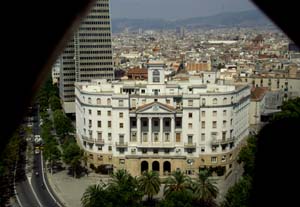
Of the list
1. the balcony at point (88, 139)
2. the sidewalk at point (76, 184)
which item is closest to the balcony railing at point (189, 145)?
the sidewalk at point (76, 184)

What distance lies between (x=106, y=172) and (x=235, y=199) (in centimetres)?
891

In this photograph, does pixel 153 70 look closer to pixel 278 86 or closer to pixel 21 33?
pixel 278 86

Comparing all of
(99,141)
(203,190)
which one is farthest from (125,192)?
(99,141)

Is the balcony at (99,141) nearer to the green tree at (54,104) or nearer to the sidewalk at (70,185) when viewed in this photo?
the sidewalk at (70,185)

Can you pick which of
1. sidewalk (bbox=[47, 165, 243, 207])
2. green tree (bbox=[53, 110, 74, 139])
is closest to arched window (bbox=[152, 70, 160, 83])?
sidewalk (bbox=[47, 165, 243, 207])

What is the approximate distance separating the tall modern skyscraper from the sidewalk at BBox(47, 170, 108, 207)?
13.1 metres

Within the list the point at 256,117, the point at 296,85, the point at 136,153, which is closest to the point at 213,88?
the point at 136,153

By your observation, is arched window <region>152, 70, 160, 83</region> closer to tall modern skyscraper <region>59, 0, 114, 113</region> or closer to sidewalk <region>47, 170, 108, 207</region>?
sidewalk <region>47, 170, 108, 207</region>

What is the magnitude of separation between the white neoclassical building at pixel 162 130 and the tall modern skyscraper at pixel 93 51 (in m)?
11.9

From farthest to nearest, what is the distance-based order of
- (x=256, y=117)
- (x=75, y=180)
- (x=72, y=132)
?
(x=256, y=117) < (x=72, y=132) < (x=75, y=180)

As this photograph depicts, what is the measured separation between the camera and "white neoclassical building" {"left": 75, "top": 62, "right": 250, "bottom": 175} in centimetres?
1988

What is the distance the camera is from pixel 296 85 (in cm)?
Answer: 3441

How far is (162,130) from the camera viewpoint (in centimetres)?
2000

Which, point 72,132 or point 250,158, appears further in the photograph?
point 72,132
